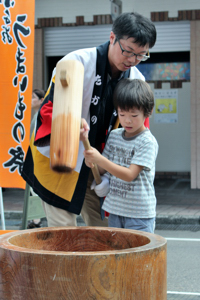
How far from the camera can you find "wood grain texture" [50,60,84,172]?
143 cm

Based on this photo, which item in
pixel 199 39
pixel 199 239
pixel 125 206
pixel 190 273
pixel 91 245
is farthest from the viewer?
pixel 199 39

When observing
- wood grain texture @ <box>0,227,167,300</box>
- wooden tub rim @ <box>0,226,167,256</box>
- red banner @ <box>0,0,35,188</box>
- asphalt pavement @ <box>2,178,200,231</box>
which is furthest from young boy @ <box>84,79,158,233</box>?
asphalt pavement @ <box>2,178,200,231</box>

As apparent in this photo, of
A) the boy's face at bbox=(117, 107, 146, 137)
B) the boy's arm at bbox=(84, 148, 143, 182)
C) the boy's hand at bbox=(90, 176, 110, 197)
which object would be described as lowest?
the boy's hand at bbox=(90, 176, 110, 197)

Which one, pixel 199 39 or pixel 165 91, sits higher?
pixel 199 39

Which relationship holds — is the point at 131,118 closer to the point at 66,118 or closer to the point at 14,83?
the point at 66,118

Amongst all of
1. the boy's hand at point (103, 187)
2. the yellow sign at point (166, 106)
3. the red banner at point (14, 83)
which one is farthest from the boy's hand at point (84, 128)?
the yellow sign at point (166, 106)

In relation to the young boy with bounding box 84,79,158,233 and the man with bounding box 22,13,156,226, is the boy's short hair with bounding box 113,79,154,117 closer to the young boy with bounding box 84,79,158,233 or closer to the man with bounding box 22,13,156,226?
the young boy with bounding box 84,79,158,233

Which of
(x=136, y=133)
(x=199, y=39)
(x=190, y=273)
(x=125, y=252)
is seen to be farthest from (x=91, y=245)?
(x=199, y=39)

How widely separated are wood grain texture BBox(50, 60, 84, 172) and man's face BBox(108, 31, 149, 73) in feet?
3.15

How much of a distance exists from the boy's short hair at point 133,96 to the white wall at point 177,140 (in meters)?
9.14

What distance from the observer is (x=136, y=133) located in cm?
269

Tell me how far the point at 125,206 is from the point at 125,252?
1027 millimetres

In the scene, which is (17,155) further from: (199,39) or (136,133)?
(199,39)

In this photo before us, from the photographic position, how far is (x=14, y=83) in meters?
4.84
